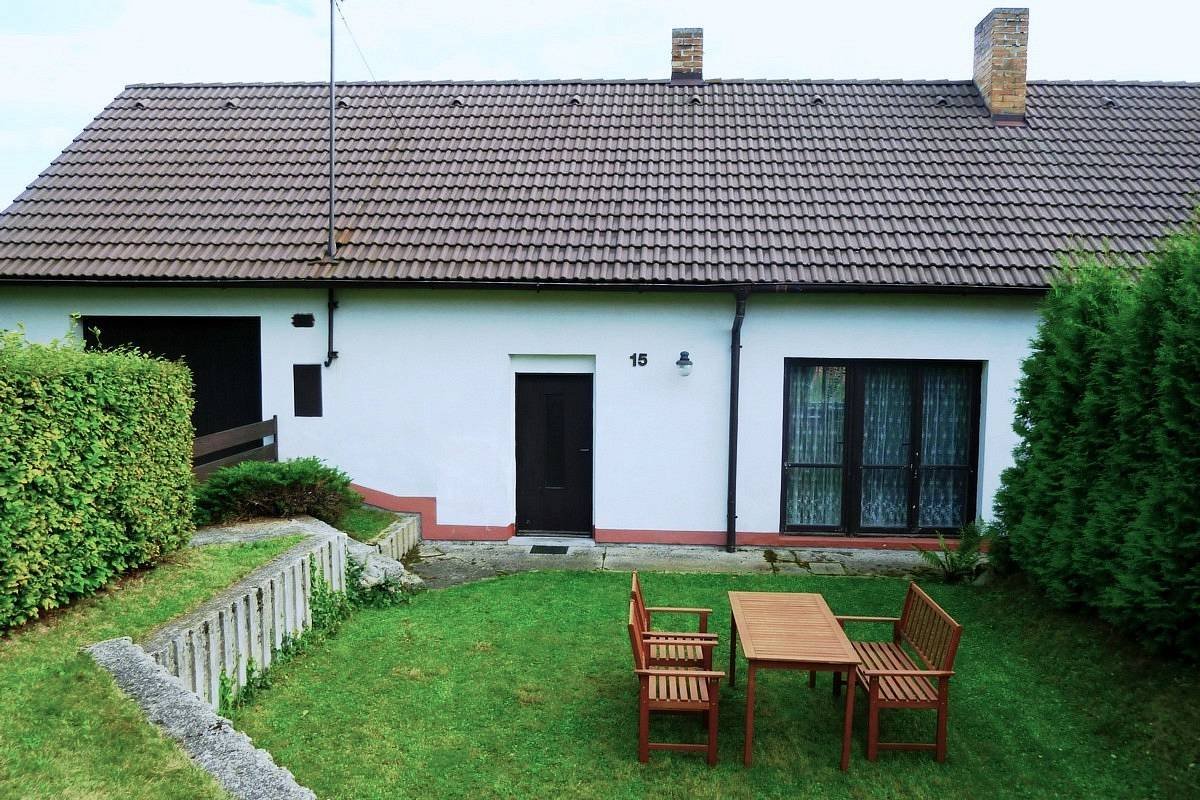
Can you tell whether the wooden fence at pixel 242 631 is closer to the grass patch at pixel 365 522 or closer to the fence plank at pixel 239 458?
the grass patch at pixel 365 522

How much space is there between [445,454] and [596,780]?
20.4 ft

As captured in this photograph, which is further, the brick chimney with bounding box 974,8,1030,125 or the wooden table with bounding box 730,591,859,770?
the brick chimney with bounding box 974,8,1030,125

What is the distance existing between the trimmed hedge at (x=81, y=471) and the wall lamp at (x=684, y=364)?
5.62m

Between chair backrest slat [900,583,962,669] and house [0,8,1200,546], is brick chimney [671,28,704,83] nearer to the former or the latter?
house [0,8,1200,546]

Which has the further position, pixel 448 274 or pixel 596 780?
pixel 448 274

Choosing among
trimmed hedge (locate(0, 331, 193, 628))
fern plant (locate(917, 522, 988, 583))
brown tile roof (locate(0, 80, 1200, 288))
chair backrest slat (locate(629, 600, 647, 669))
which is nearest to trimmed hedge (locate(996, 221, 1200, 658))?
fern plant (locate(917, 522, 988, 583))

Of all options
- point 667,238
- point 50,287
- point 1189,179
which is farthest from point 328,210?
point 1189,179

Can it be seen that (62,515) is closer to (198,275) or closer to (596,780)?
(596,780)

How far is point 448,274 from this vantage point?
10.1 meters

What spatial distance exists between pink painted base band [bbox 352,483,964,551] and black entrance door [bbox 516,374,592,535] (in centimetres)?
38

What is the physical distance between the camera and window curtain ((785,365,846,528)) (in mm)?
10359

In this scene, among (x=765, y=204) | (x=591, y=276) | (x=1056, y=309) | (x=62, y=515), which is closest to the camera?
(x=62, y=515)

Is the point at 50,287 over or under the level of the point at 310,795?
over

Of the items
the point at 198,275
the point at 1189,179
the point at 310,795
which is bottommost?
the point at 310,795
